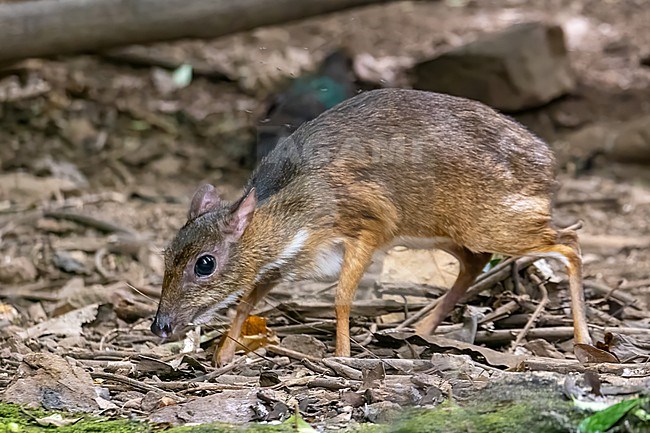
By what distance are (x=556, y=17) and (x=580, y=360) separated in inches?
354

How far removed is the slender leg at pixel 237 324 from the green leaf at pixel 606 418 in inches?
78.1

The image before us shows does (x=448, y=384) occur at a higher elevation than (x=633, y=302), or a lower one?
higher

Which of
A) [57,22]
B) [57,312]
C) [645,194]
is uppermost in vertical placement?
[57,22]

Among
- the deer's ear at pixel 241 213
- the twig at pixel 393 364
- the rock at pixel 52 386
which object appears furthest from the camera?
the deer's ear at pixel 241 213

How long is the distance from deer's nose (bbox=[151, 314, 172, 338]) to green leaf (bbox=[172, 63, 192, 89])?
711 cm

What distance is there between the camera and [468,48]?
10.5 m

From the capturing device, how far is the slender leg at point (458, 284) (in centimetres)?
542

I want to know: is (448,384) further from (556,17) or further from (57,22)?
(556,17)

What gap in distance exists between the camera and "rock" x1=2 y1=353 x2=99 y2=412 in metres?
4.27

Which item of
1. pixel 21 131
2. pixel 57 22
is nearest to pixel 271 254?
pixel 57 22

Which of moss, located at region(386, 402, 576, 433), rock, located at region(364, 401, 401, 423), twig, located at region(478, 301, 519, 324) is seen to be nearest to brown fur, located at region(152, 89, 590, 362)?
twig, located at region(478, 301, 519, 324)

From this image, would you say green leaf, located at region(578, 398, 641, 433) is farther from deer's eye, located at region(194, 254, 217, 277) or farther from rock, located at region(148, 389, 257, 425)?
deer's eye, located at region(194, 254, 217, 277)

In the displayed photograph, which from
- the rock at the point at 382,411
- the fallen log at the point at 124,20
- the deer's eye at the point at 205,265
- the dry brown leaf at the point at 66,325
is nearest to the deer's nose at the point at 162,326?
the deer's eye at the point at 205,265

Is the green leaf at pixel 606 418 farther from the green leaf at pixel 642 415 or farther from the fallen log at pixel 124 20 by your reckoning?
the fallen log at pixel 124 20
